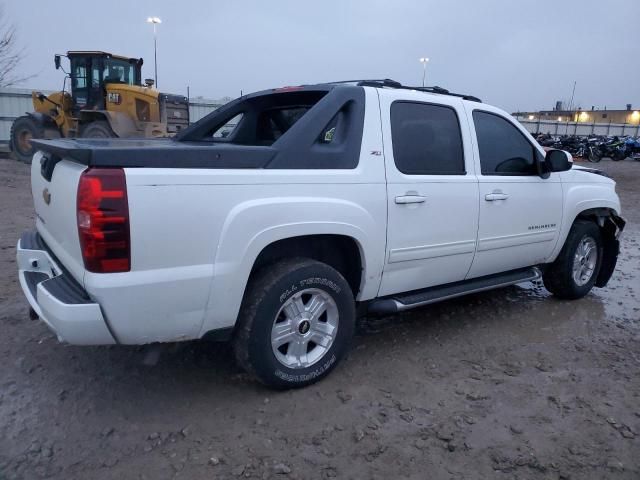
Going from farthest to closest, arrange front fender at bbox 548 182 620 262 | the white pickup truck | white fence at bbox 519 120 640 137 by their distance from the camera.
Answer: white fence at bbox 519 120 640 137, front fender at bbox 548 182 620 262, the white pickup truck

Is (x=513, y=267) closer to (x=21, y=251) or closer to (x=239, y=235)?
(x=239, y=235)

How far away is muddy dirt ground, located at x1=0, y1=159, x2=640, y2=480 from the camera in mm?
2543

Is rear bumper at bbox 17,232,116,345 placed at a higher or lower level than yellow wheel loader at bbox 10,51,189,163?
lower

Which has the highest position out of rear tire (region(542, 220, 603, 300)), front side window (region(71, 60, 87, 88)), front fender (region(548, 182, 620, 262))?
front side window (region(71, 60, 87, 88))

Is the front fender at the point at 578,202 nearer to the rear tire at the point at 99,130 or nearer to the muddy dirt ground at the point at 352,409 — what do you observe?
the muddy dirt ground at the point at 352,409

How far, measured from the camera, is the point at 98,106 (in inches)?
577

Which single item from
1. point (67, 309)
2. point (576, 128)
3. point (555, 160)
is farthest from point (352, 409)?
point (576, 128)

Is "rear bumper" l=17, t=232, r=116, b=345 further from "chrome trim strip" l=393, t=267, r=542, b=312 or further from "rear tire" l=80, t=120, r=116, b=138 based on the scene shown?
"rear tire" l=80, t=120, r=116, b=138

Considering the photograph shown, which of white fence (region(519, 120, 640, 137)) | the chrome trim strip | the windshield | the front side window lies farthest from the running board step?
white fence (region(519, 120, 640, 137))

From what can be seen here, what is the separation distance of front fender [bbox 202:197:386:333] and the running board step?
61 cm

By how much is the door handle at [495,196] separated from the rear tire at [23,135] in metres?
14.9

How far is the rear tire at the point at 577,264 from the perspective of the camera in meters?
4.85

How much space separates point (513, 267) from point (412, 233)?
1.44 metres

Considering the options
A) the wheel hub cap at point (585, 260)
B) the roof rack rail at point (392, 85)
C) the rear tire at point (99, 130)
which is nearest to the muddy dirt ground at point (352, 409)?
the wheel hub cap at point (585, 260)
